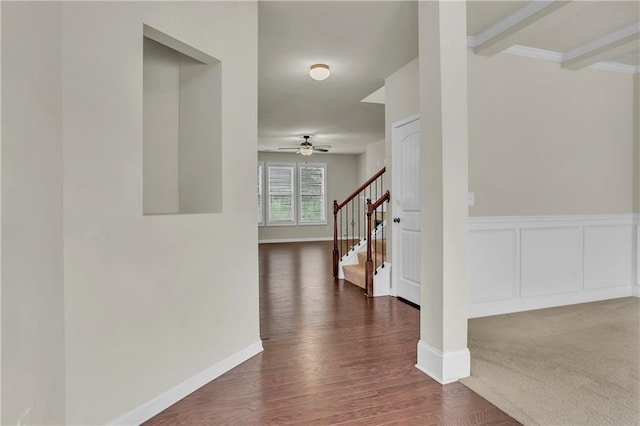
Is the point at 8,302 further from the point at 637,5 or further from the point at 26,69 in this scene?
the point at 637,5

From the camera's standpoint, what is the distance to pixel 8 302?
111 centimetres

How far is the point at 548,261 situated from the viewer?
12.3 feet

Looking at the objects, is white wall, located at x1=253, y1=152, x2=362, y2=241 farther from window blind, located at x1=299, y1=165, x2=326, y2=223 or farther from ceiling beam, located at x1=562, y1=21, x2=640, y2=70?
ceiling beam, located at x1=562, y1=21, x2=640, y2=70

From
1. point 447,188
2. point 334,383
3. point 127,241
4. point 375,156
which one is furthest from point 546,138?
point 375,156

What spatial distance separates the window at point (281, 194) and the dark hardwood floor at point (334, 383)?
6.77 metres

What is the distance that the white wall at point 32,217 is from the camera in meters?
1.12

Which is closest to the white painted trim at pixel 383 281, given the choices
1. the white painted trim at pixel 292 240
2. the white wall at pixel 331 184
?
the white painted trim at pixel 292 240

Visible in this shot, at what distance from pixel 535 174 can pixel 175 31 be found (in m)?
3.47

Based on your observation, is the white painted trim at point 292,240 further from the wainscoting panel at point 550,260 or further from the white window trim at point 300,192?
the wainscoting panel at point 550,260

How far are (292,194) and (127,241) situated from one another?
889cm

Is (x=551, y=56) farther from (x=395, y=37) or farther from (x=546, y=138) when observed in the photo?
(x=395, y=37)

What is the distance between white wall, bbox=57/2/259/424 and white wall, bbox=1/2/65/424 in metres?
0.06

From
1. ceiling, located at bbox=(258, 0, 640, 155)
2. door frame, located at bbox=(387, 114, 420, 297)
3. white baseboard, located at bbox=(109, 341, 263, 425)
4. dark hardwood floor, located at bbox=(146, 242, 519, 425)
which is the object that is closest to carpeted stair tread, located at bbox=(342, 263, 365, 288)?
door frame, located at bbox=(387, 114, 420, 297)

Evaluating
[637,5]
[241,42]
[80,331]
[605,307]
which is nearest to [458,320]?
[80,331]
